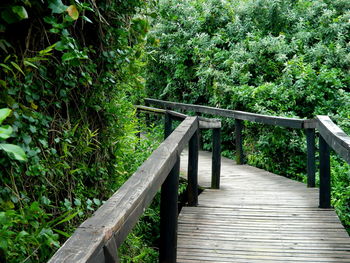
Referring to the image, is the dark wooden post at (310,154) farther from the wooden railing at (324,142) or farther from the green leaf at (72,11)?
the green leaf at (72,11)

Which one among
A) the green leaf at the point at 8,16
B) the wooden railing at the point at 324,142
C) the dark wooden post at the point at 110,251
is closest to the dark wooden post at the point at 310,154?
the wooden railing at the point at 324,142

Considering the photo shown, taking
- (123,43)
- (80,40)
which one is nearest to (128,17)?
(123,43)

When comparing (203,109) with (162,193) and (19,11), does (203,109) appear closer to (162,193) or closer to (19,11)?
(162,193)

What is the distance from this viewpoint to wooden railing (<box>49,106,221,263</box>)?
46.8 inches

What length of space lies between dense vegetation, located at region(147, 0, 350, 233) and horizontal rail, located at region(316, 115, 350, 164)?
1583mm

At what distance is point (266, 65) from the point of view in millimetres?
9266

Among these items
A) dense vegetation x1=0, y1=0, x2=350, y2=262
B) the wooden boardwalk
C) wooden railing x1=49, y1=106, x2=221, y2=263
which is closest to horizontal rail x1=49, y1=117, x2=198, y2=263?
wooden railing x1=49, y1=106, x2=221, y2=263

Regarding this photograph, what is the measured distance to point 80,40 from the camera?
2785mm

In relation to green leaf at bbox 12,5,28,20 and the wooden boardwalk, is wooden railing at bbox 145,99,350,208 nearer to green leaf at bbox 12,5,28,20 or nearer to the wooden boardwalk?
the wooden boardwalk

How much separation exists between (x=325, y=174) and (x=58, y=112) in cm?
298

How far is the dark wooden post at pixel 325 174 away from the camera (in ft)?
14.1

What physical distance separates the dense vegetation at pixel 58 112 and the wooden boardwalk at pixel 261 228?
0.96 meters

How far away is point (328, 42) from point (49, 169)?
27.8 ft

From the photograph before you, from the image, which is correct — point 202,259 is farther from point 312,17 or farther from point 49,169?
point 312,17
